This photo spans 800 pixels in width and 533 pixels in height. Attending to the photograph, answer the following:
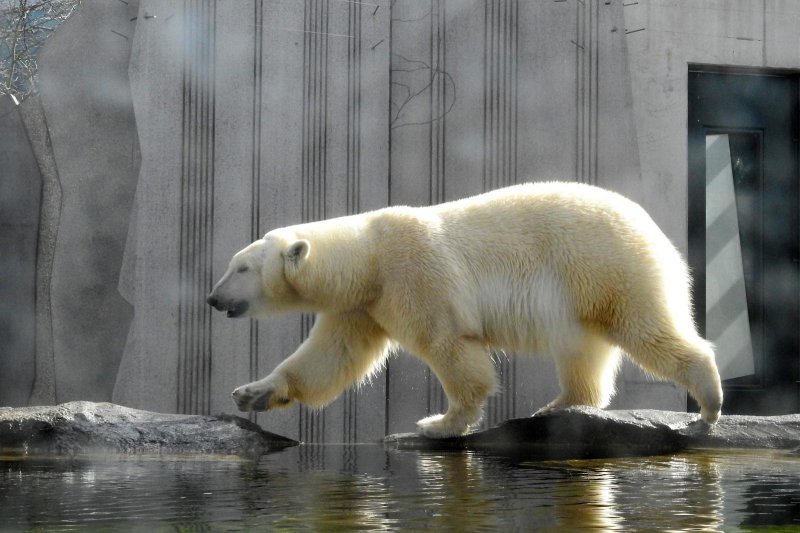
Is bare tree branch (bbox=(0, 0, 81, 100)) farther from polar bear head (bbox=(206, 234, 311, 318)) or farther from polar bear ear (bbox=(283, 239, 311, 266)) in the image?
polar bear ear (bbox=(283, 239, 311, 266))

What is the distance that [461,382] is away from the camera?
4.45 meters

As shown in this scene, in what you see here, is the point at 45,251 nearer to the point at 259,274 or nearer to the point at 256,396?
the point at 259,274

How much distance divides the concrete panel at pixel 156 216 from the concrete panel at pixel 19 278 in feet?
2.47

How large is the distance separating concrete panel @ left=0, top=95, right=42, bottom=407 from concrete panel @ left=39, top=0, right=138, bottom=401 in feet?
0.89

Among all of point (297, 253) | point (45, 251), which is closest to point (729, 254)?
point (297, 253)

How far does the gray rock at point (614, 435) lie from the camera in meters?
4.21

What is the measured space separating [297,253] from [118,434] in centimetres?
107

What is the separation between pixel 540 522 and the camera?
2.38 metres

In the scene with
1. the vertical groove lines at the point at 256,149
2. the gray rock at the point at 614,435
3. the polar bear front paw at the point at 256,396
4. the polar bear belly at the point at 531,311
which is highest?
the vertical groove lines at the point at 256,149

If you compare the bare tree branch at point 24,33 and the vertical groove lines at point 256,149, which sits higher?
the bare tree branch at point 24,33

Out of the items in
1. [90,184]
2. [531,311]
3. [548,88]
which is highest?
[548,88]

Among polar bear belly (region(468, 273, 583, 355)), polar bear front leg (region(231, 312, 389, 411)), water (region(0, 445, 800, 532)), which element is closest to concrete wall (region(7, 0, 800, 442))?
polar bear front leg (region(231, 312, 389, 411))

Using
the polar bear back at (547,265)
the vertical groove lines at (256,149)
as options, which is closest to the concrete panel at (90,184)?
the vertical groove lines at (256,149)

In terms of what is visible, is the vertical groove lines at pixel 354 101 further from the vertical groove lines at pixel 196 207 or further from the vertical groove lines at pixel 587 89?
the vertical groove lines at pixel 587 89
